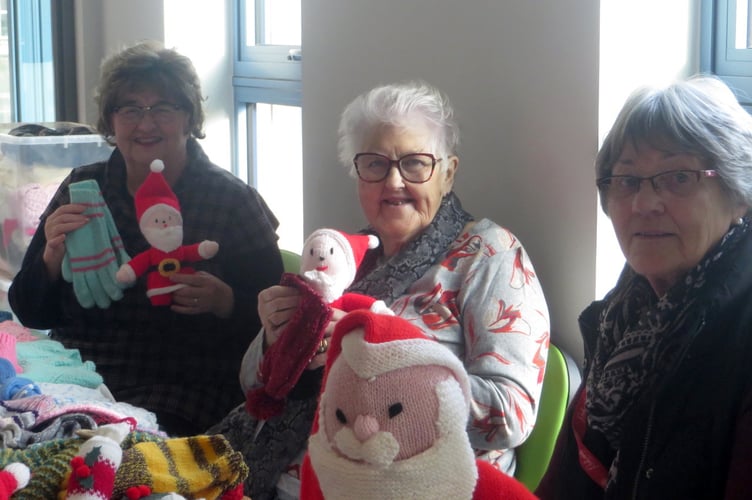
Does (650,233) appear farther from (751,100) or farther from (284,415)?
(284,415)

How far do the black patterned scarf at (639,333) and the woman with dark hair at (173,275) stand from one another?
2.38ft

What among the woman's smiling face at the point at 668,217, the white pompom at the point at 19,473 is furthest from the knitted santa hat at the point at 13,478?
the woman's smiling face at the point at 668,217

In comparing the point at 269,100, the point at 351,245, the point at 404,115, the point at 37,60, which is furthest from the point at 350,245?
the point at 37,60

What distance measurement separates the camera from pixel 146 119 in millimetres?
1870

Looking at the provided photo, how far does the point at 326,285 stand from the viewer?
4.35 ft

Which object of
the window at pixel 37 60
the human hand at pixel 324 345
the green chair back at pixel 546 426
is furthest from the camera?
the window at pixel 37 60

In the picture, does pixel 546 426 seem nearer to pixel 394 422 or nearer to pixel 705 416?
pixel 705 416

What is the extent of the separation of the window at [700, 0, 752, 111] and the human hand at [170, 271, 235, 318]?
984 millimetres

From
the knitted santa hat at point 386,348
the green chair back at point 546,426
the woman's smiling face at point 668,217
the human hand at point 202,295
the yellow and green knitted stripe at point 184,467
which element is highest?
the woman's smiling face at point 668,217

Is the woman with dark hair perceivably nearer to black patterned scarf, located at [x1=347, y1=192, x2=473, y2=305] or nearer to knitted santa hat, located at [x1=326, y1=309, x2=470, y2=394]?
black patterned scarf, located at [x1=347, y1=192, x2=473, y2=305]

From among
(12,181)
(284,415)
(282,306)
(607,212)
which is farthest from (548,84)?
(12,181)

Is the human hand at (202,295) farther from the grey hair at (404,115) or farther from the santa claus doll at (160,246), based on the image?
the grey hair at (404,115)

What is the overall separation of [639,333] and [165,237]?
2.99 feet

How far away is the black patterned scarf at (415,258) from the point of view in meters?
1.56
